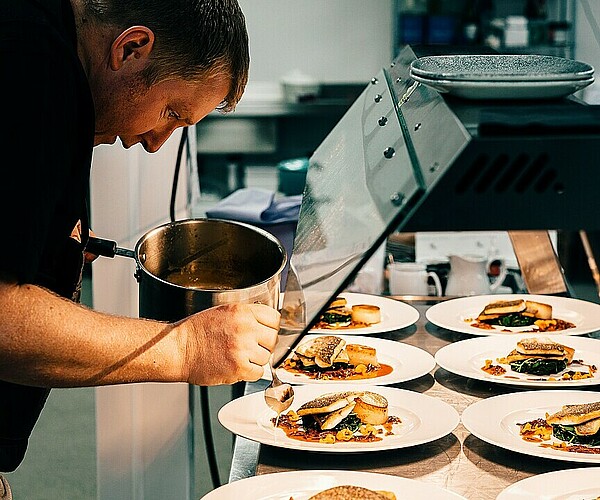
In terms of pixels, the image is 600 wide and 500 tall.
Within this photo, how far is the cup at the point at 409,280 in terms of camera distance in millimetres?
2705

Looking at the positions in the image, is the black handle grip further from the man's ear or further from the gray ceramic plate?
the gray ceramic plate

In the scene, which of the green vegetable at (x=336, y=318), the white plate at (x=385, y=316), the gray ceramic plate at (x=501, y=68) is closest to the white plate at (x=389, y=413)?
the white plate at (x=385, y=316)

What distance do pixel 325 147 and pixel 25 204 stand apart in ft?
1.97

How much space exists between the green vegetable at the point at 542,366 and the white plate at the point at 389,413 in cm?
28

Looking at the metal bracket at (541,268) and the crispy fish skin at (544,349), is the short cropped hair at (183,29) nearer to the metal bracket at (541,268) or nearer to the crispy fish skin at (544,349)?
the crispy fish skin at (544,349)

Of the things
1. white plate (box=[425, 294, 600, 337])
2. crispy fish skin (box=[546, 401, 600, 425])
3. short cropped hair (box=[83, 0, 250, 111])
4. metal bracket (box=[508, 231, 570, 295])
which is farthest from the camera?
metal bracket (box=[508, 231, 570, 295])

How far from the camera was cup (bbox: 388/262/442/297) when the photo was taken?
271 cm

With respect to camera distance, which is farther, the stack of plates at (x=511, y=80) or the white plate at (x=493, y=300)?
the white plate at (x=493, y=300)

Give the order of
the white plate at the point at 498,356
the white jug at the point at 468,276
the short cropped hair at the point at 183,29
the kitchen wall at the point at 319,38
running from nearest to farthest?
the short cropped hair at the point at 183,29, the white plate at the point at 498,356, the white jug at the point at 468,276, the kitchen wall at the point at 319,38

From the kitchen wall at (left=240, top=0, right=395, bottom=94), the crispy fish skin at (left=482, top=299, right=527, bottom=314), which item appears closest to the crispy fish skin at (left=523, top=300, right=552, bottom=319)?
the crispy fish skin at (left=482, top=299, right=527, bottom=314)

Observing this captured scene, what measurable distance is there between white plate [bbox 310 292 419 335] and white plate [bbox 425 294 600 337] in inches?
1.8

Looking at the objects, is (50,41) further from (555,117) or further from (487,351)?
(487,351)

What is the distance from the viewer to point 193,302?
147 cm

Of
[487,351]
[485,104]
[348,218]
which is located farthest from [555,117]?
[487,351]
